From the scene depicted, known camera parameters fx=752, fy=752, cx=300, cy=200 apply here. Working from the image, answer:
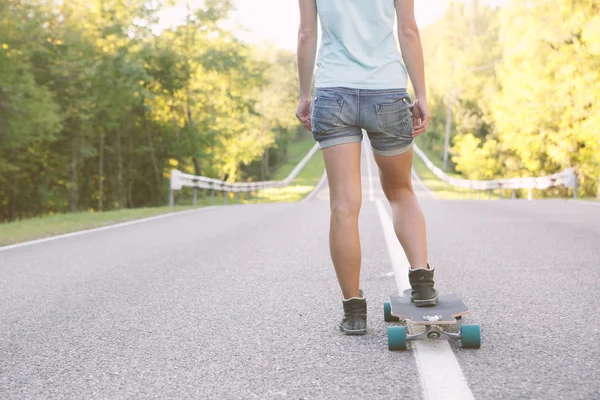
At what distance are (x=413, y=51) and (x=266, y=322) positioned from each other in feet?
5.53

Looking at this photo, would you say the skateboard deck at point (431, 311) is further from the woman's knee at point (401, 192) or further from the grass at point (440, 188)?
the grass at point (440, 188)

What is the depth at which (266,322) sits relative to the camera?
4219 mm

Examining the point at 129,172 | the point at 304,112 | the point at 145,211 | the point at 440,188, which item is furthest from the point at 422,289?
the point at 440,188

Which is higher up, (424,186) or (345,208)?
(345,208)

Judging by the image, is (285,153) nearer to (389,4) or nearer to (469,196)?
(469,196)

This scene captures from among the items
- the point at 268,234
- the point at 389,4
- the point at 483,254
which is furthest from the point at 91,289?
the point at 268,234

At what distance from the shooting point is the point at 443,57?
68.4 m

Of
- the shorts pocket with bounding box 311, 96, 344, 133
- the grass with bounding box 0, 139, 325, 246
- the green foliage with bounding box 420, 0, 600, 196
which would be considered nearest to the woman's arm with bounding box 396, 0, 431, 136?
the shorts pocket with bounding box 311, 96, 344, 133

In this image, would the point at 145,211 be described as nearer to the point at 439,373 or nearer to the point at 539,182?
the point at 539,182

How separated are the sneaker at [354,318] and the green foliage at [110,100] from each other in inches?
890

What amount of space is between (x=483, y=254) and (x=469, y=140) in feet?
145

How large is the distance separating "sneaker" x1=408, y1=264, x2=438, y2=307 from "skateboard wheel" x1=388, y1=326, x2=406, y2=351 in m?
0.39

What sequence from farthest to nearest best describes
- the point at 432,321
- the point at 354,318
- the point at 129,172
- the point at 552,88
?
the point at 129,172
the point at 552,88
the point at 354,318
the point at 432,321

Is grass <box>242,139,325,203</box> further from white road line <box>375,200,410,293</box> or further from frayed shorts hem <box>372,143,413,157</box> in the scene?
frayed shorts hem <box>372,143,413,157</box>
